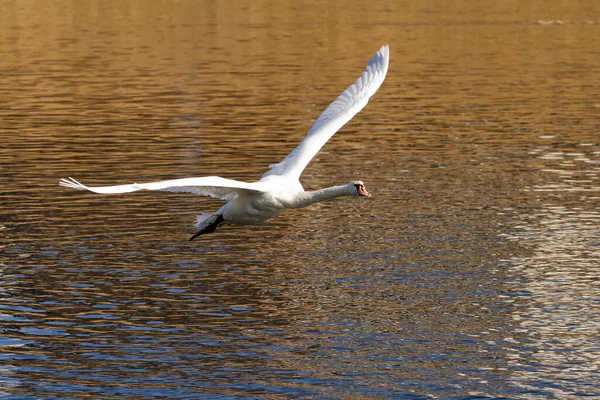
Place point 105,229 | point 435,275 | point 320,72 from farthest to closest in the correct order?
point 320,72, point 105,229, point 435,275

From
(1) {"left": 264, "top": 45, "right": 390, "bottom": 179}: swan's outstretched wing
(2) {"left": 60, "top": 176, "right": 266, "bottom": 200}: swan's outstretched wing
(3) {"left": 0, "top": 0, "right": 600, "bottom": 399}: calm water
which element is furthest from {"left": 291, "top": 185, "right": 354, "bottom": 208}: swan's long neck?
(3) {"left": 0, "top": 0, "right": 600, "bottom": 399}: calm water

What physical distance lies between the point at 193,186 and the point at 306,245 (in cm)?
A: 348

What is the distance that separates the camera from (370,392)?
42.5 ft

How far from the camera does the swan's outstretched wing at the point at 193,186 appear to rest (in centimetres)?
1316

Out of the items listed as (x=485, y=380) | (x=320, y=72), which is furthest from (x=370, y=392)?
(x=320, y=72)

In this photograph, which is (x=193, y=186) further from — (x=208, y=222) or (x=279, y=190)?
(x=208, y=222)

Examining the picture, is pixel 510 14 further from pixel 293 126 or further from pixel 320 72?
pixel 293 126

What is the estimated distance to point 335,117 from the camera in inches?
756

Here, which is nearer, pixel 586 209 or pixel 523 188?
pixel 586 209

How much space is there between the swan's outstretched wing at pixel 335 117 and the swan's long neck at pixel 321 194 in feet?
2.82

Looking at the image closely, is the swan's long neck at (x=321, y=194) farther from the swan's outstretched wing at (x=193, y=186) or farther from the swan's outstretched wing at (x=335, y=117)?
the swan's outstretched wing at (x=335, y=117)

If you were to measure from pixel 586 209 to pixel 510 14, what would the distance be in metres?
51.0

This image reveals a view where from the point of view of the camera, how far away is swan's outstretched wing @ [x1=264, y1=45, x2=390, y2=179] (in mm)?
18281

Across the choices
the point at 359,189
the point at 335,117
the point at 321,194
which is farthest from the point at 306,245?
the point at 359,189
